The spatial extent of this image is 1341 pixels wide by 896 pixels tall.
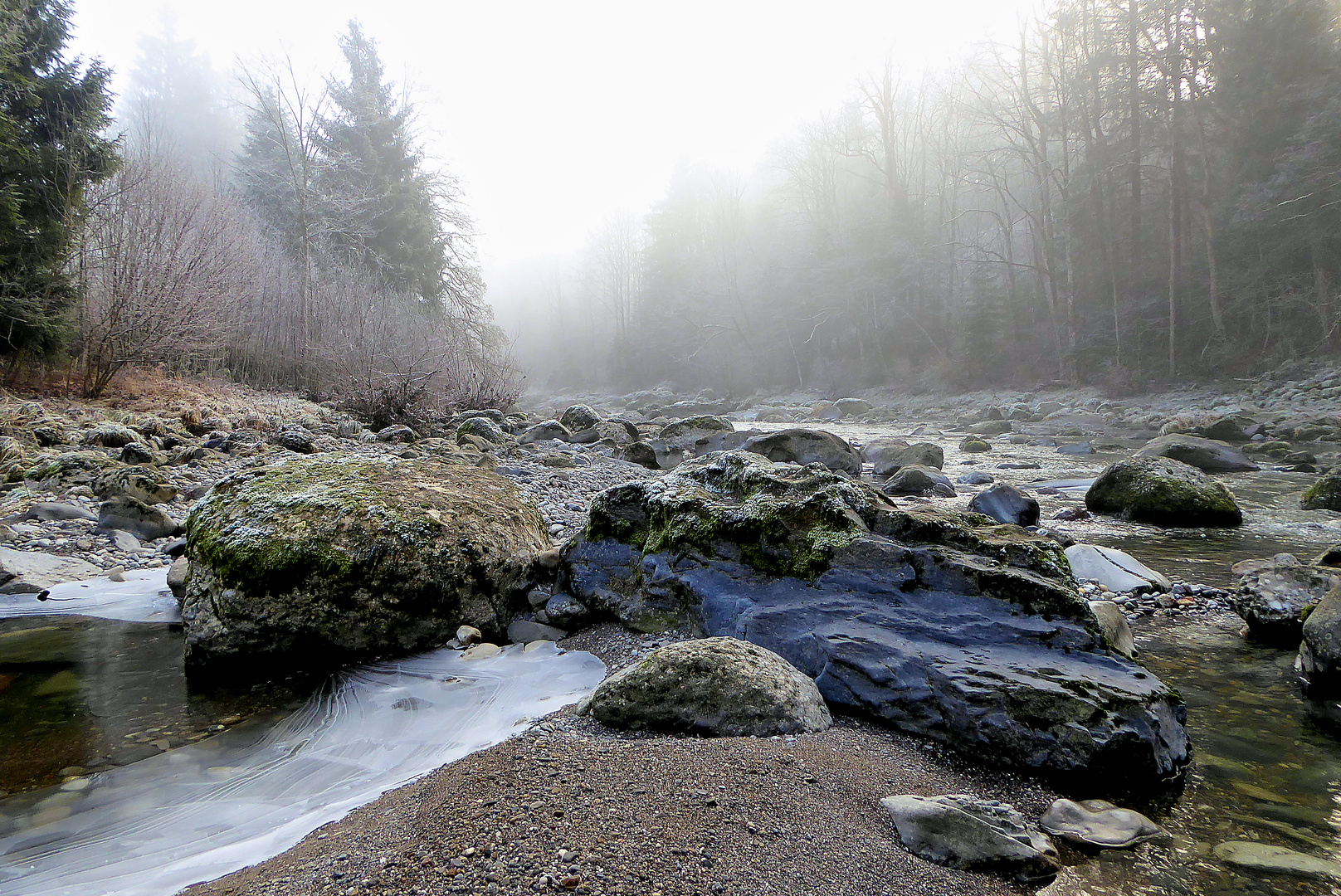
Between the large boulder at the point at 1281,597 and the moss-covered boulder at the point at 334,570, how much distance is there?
400cm

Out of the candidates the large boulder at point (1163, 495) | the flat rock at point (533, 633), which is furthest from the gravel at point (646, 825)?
the large boulder at point (1163, 495)

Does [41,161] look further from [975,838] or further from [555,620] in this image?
[975,838]

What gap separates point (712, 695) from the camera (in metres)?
2.30

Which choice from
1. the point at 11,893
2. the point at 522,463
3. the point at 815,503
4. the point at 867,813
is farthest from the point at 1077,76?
the point at 11,893

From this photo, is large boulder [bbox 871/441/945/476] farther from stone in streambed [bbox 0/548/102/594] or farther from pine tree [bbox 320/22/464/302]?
pine tree [bbox 320/22/464/302]

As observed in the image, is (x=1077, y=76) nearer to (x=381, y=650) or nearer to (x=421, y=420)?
(x=421, y=420)

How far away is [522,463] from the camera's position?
824cm

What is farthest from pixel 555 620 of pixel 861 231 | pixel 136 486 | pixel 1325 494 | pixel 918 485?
pixel 861 231

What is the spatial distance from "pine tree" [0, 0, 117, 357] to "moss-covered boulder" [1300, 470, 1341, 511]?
14.4 meters

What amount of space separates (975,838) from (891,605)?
1.19m

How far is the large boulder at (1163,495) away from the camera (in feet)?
19.3

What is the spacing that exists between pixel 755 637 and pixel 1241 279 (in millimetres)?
20220

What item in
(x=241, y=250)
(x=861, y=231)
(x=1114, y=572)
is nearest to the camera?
(x=1114, y=572)

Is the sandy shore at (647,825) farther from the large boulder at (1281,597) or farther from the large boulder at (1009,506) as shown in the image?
the large boulder at (1009,506)
